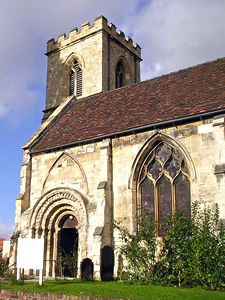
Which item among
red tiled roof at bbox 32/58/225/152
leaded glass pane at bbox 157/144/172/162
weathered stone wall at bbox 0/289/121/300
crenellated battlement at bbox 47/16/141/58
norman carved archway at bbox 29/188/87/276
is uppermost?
crenellated battlement at bbox 47/16/141/58

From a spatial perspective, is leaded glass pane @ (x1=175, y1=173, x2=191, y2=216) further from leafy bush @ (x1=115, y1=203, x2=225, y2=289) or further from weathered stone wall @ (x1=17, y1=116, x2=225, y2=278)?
leafy bush @ (x1=115, y1=203, x2=225, y2=289)

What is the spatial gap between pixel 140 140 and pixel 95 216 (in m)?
3.51

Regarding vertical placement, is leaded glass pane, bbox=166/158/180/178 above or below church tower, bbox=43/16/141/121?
below

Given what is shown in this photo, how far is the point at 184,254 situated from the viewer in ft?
36.1

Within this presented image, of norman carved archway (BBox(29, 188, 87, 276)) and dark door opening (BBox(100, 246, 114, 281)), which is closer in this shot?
dark door opening (BBox(100, 246, 114, 281))

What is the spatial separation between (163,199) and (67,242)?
18.6 feet

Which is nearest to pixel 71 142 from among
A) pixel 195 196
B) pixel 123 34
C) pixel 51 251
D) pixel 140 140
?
pixel 140 140

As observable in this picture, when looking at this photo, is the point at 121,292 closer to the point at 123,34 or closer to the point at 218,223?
the point at 218,223

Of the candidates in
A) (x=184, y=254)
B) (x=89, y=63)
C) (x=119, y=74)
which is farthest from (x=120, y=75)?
(x=184, y=254)

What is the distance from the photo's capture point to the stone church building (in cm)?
1323

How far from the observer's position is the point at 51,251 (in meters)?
16.6

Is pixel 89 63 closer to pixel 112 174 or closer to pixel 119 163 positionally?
pixel 119 163

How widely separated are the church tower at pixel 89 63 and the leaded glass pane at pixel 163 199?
43.0ft

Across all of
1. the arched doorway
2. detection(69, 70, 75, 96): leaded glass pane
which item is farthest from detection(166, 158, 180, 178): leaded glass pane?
detection(69, 70, 75, 96): leaded glass pane
